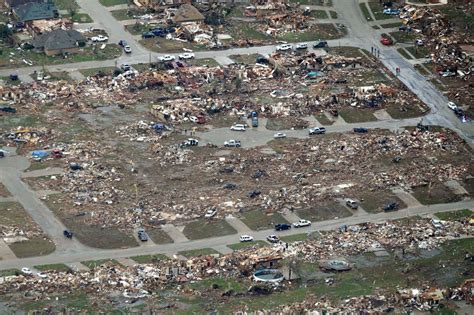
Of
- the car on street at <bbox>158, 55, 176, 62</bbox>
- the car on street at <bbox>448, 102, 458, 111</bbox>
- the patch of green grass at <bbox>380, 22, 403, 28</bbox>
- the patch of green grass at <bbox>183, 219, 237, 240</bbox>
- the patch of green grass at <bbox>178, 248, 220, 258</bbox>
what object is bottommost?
the patch of green grass at <bbox>178, 248, 220, 258</bbox>

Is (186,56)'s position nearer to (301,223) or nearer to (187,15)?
(187,15)

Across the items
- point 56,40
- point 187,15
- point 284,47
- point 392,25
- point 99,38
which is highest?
point 187,15

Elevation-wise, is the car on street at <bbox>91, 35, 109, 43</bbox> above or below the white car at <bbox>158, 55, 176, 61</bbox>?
above

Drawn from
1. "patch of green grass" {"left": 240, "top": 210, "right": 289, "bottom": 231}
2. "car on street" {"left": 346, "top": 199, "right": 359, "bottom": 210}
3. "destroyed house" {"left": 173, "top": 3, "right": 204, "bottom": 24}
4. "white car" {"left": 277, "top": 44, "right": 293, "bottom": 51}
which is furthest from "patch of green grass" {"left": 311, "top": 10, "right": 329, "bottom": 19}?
"patch of green grass" {"left": 240, "top": 210, "right": 289, "bottom": 231}

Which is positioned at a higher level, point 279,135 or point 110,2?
point 110,2

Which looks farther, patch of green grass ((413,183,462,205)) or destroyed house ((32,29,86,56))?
destroyed house ((32,29,86,56))

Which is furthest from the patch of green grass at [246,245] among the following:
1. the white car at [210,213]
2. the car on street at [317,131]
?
the car on street at [317,131]

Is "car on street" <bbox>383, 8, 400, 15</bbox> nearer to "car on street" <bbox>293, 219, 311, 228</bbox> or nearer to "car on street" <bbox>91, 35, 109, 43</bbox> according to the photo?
Result: "car on street" <bbox>91, 35, 109, 43</bbox>

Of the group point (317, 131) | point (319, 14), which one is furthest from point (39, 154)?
point (319, 14)
